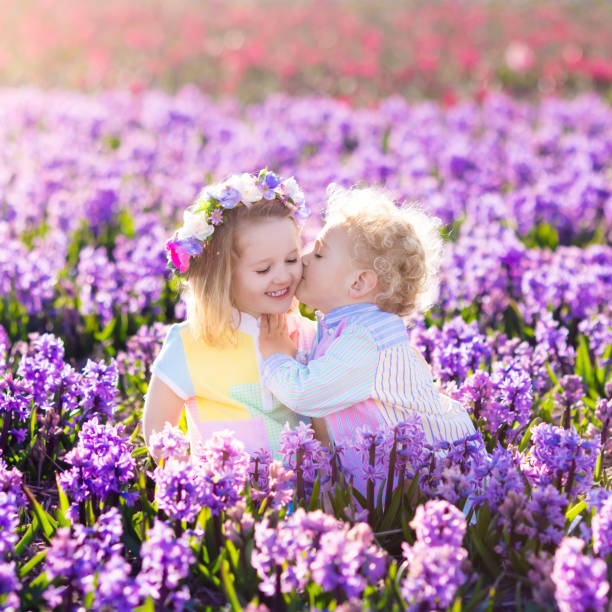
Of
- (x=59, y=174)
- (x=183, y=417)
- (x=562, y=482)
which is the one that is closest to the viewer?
(x=562, y=482)

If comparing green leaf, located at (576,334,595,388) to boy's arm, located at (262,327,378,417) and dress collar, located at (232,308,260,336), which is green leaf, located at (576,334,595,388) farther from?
dress collar, located at (232,308,260,336)

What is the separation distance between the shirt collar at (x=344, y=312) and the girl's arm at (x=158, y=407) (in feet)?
2.30

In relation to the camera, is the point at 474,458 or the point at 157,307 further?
the point at 157,307

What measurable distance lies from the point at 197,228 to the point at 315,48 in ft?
53.6

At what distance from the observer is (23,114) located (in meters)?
11.4

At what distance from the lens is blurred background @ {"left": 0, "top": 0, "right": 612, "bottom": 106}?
1612 centimetres

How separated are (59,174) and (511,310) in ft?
14.8

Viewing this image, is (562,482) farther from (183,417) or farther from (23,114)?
(23,114)

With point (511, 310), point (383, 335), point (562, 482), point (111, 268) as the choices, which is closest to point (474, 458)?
point (562, 482)

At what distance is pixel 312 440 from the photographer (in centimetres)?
315

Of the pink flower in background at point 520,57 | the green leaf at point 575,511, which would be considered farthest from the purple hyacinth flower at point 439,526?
the pink flower in background at point 520,57

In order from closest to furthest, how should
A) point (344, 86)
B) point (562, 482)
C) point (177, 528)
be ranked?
point (177, 528) → point (562, 482) → point (344, 86)

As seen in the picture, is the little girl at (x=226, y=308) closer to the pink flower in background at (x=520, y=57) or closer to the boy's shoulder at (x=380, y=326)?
the boy's shoulder at (x=380, y=326)

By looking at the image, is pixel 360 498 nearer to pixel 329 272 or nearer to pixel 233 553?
pixel 233 553
